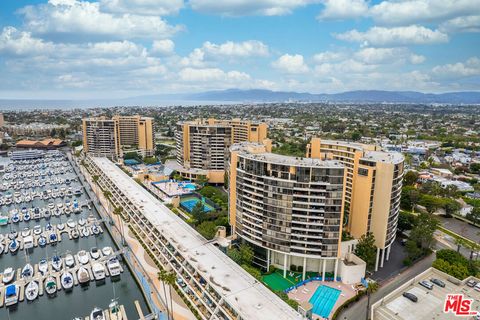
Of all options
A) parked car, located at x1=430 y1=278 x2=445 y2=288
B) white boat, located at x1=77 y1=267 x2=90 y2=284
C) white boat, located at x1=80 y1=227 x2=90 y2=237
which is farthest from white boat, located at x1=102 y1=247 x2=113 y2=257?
parked car, located at x1=430 y1=278 x2=445 y2=288

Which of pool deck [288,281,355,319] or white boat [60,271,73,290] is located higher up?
pool deck [288,281,355,319]

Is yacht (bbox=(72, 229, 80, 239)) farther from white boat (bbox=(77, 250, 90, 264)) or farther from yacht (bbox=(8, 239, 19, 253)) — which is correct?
yacht (bbox=(8, 239, 19, 253))

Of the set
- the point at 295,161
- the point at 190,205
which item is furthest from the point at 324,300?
the point at 190,205

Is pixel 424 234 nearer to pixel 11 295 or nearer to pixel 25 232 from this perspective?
pixel 11 295

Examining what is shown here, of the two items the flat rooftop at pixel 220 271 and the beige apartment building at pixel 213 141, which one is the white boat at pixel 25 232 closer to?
the flat rooftop at pixel 220 271

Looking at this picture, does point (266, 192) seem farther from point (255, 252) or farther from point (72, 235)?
point (72, 235)

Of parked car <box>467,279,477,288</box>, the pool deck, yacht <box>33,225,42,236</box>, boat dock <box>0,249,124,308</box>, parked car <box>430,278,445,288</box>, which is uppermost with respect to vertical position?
parked car <box>430,278,445,288</box>

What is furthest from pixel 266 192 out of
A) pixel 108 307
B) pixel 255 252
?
pixel 108 307
